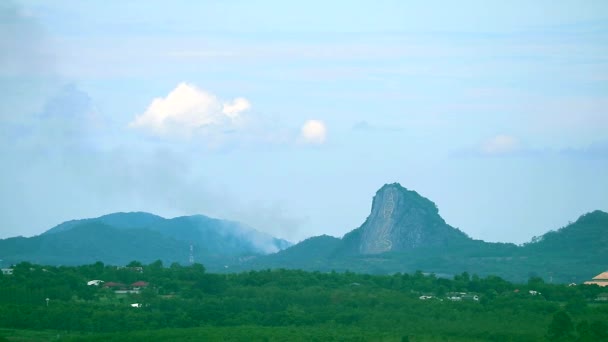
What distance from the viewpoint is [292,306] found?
340ft

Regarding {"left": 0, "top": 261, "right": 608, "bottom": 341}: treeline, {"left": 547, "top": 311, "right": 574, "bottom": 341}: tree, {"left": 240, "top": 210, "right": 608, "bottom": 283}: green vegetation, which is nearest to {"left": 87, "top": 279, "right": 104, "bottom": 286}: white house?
{"left": 0, "top": 261, "right": 608, "bottom": 341}: treeline

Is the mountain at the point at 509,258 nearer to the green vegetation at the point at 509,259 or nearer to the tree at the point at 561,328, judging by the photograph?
the green vegetation at the point at 509,259

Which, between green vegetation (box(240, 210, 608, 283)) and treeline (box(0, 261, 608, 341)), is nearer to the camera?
treeline (box(0, 261, 608, 341))

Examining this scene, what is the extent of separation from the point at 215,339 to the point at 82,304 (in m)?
16.7

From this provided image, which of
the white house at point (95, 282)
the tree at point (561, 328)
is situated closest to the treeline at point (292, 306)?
the tree at point (561, 328)

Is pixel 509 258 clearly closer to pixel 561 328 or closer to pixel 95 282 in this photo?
pixel 95 282

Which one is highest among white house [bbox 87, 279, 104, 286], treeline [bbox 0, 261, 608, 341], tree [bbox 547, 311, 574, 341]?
white house [bbox 87, 279, 104, 286]

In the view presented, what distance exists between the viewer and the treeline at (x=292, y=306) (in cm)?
8988

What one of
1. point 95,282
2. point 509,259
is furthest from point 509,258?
point 95,282

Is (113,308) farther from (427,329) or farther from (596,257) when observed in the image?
(596,257)

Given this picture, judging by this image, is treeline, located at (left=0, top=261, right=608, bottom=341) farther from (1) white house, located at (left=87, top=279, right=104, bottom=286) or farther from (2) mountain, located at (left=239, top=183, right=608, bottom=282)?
(2) mountain, located at (left=239, top=183, right=608, bottom=282)

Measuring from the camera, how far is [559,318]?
86.9 m

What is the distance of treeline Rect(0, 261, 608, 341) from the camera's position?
89.9 metres

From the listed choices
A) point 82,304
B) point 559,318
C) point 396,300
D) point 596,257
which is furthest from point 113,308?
point 596,257
